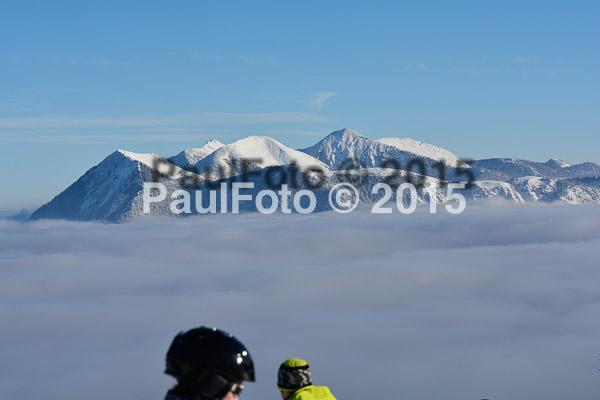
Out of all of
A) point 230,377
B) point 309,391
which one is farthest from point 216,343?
point 309,391

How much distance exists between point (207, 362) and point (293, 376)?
177 inches

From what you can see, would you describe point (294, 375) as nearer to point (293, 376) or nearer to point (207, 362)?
point (293, 376)

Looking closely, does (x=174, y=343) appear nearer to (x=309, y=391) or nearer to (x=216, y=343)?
(x=216, y=343)

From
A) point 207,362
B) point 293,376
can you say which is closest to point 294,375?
point 293,376

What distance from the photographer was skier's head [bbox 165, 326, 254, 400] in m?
6.54

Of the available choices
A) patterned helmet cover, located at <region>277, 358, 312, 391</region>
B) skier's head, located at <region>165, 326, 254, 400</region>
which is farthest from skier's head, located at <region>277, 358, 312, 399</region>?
skier's head, located at <region>165, 326, 254, 400</region>

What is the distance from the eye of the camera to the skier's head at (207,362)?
6539 mm

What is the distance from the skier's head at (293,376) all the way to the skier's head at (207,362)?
427 cm

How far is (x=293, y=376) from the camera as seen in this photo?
1080 centimetres

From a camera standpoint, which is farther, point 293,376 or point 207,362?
point 293,376

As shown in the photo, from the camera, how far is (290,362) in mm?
10984

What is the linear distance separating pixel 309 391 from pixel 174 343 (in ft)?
14.4

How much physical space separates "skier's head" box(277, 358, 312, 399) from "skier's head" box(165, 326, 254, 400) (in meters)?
4.27

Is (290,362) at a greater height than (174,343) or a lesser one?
lesser
